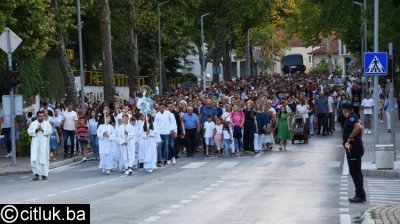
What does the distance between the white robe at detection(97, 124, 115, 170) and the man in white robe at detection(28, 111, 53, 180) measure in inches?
80.7

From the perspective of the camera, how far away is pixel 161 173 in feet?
95.7

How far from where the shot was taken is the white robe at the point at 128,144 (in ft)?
98.8

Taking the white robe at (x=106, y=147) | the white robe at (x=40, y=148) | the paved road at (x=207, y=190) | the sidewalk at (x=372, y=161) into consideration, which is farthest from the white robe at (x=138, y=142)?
the sidewalk at (x=372, y=161)

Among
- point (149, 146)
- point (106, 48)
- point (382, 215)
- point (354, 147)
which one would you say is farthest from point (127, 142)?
point (106, 48)

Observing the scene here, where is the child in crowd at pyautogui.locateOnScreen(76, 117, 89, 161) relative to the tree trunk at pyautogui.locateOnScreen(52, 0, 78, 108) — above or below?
below

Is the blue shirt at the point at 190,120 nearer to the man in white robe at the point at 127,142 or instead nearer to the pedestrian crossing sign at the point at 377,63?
the man in white robe at the point at 127,142

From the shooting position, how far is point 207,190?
23.1 metres

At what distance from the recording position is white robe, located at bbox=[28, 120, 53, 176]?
93.9 ft

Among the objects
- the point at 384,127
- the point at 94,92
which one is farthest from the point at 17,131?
the point at 94,92

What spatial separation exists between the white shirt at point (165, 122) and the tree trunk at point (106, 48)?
18140 millimetres

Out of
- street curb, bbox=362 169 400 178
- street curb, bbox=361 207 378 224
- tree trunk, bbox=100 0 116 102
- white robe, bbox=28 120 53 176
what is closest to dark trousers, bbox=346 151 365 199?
street curb, bbox=361 207 378 224

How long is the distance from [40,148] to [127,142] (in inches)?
105

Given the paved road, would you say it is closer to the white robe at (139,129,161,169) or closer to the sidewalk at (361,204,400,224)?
the white robe at (139,129,161,169)

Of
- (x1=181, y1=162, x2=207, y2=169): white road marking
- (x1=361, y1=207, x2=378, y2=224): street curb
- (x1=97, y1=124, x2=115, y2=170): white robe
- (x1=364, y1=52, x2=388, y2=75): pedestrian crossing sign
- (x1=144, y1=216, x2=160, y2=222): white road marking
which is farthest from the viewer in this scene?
(x1=181, y1=162, x2=207, y2=169): white road marking
